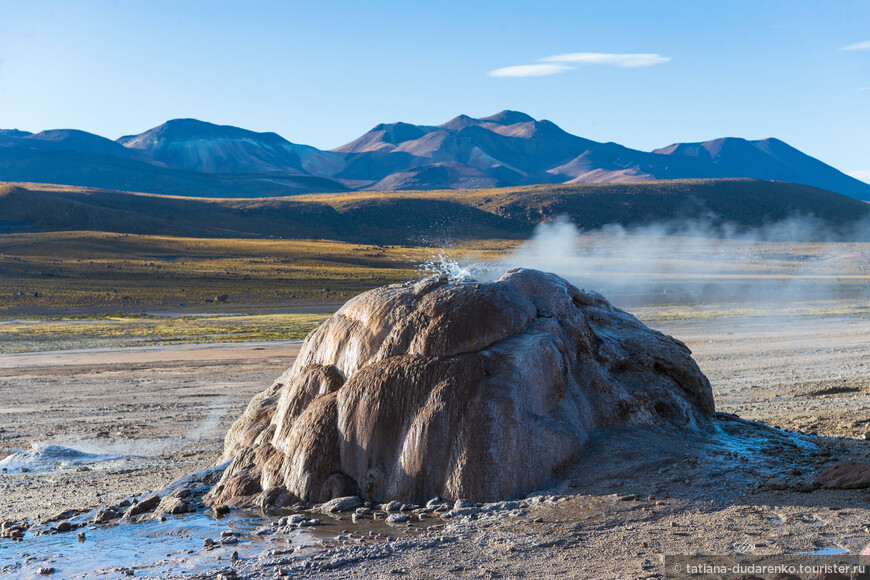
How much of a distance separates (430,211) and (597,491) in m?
138

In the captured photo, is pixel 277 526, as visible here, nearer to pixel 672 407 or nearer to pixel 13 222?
pixel 672 407

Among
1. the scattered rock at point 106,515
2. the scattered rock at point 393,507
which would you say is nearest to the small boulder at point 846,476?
the scattered rock at point 393,507

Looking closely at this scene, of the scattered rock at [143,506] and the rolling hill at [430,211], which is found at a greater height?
the rolling hill at [430,211]

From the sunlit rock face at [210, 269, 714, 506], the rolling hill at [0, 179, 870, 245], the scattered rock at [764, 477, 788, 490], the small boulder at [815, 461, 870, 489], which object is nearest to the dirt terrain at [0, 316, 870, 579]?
the scattered rock at [764, 477, 788, 490]

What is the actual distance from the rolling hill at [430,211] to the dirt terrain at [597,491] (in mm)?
108957

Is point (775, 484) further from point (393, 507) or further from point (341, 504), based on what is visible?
point (341, 504)

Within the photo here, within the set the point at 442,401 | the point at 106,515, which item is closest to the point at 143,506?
the point at 106,515

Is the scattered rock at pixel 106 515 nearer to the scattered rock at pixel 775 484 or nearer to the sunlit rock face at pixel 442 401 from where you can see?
the sunlit rock face at pixel 442 401

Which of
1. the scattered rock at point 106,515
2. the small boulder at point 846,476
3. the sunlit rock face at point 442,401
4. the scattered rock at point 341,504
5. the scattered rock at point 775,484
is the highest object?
the sunlit rock face at point 442,401

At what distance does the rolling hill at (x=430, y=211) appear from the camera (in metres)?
127

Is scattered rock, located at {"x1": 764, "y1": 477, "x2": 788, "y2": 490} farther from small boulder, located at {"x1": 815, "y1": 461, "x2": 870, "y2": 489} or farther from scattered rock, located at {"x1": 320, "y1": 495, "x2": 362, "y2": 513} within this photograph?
scattered rock, located at {"x1": 320, "y1": 495, "x2": 362, "y2": 513}

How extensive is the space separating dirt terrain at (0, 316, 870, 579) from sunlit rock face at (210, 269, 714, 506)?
1.43 ft

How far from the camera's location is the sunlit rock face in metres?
8.25

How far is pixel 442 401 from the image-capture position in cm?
834
